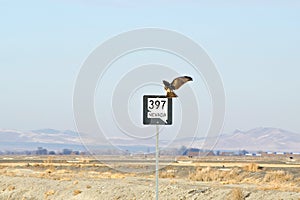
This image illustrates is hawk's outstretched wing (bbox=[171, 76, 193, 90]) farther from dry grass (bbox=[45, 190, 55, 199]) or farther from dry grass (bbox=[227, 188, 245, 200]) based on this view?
dry grass (bbox=[45, 190, 55, 199])

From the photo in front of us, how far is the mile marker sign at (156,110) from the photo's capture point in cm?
2122

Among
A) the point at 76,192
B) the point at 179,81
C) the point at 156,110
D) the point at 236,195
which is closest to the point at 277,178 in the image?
the point at 76,192

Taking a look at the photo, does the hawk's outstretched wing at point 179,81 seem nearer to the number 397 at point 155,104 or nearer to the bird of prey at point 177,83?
the bird of prey at point 177,83

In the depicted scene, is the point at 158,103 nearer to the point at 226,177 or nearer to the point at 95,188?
the point at 95,188

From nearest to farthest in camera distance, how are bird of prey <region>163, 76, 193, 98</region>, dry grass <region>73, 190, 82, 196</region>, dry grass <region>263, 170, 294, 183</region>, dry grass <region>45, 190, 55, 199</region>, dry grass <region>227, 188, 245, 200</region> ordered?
bird of prey <region>163, 76, 193, 98</region>
dry grass <region>227, 188, 245, 200</region>
dry grass <region>73, 190, 82, 196</region>
dry grass <region>45, 190, 55, 199</region>
dry grass <region>263, 170, 294, 183</region>

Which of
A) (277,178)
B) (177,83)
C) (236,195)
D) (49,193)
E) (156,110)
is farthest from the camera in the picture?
(277,178)

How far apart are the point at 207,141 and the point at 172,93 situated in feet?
17.9

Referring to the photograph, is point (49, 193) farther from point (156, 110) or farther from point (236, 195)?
point (156, 110)

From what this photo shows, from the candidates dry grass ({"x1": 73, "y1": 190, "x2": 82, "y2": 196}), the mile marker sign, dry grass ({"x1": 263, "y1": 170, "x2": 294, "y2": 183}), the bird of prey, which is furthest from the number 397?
dry grass ({"x1": 263, "y1": 170, "x2": 294, "y2": 183})

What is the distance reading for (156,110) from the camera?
21.3 meters

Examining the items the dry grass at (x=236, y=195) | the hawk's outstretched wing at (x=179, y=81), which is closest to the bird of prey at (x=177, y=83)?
the hawk's outstretched wing at (x=179, y=81)

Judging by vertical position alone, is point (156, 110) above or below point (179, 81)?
below

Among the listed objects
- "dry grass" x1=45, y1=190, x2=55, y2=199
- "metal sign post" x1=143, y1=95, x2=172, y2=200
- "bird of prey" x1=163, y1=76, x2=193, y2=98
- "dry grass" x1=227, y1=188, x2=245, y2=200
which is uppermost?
"bird of prey" x1=163, y1=76, x2=193, y2=98

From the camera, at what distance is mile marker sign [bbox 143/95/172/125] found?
835 inches
